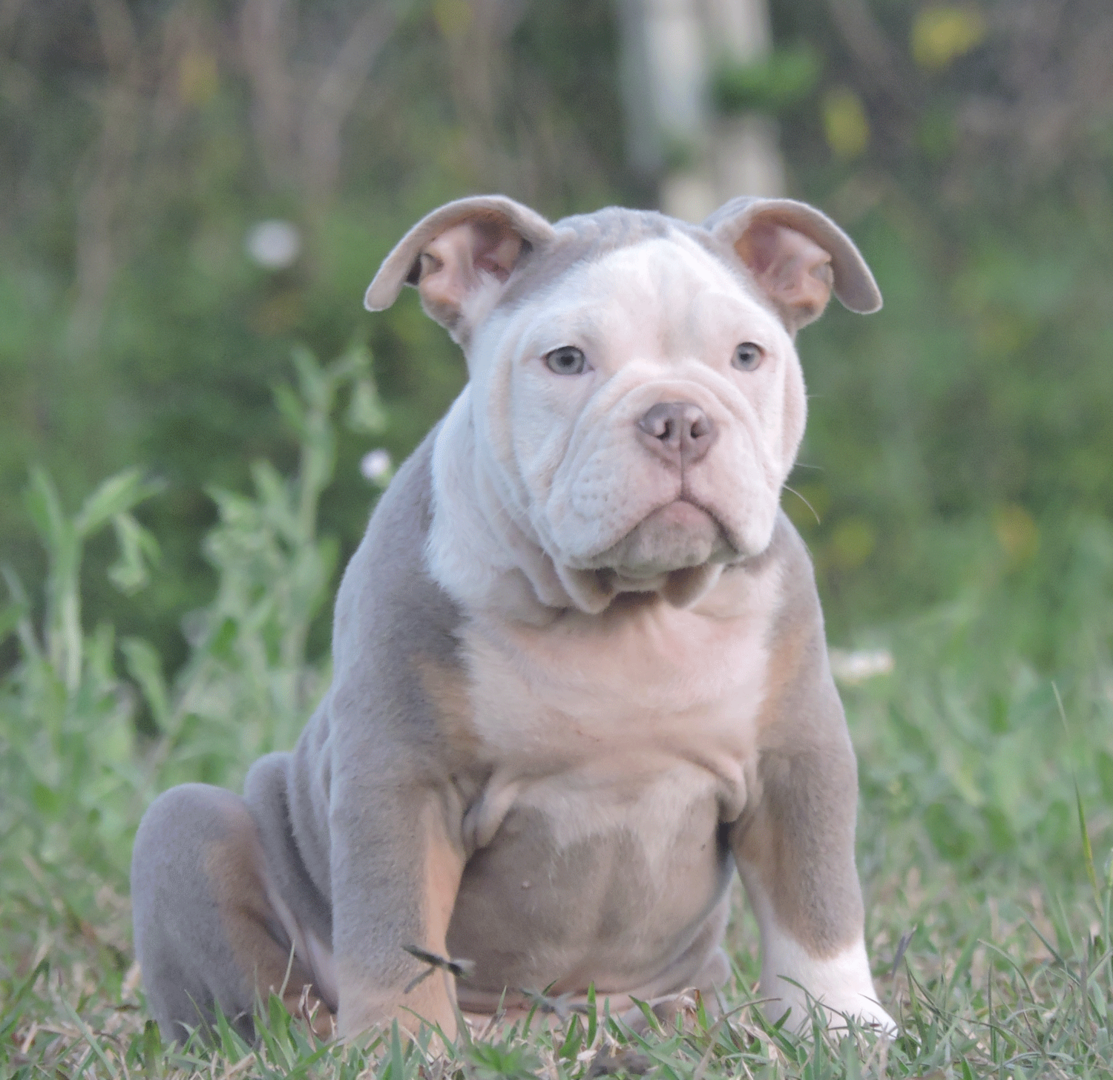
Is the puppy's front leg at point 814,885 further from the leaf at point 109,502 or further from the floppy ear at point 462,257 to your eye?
the leaf at point 109,502

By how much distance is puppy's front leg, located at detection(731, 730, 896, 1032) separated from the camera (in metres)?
2.61

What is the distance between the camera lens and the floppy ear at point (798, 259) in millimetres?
2785

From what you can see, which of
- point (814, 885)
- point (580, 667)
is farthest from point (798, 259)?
point (814, 885)

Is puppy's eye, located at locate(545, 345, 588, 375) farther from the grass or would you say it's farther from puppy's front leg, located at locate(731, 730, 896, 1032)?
the grass

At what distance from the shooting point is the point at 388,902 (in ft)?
8.26

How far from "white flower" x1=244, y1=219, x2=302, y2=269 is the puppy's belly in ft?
15.4

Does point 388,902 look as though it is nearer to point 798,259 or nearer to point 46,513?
point 798,259

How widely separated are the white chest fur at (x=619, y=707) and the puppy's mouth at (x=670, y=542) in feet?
0.64

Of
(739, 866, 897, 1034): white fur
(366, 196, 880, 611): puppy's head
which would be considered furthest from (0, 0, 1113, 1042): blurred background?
(366, 196, 880, 611): puppy's head

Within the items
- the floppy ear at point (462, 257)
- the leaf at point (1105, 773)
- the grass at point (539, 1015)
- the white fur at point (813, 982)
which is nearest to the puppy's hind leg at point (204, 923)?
the grass at point (539, 1015)

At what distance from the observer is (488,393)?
2.58 metres

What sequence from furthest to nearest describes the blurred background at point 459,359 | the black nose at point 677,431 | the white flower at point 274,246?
1. the white flower at point 274,246
2. the blurred background at point 459,359
3. the black nose at point 677,431

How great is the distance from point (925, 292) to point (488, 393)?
646 centimetres

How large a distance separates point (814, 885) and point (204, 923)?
3.53 ft
